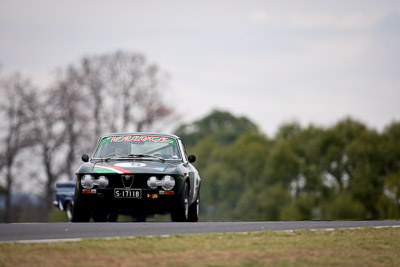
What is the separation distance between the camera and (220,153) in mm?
93312

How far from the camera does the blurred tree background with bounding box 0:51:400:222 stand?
54750 mm

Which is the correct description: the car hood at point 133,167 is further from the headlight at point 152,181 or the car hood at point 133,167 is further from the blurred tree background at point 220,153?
the blurred tree background at point 220,153

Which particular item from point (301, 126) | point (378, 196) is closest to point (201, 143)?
point (301, 126)

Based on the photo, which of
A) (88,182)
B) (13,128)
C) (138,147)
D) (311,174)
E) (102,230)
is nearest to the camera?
(102,230)

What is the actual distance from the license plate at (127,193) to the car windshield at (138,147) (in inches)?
47.6

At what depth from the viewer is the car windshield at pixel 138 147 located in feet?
56.9

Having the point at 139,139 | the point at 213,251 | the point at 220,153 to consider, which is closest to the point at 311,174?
the point at 220,153

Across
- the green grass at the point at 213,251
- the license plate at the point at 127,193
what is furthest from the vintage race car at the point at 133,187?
the green grass at the point at 213,251

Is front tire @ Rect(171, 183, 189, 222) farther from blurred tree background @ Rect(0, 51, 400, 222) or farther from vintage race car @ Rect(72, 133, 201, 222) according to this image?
blurred tree background @ Rect(0, 51, 400, 222)

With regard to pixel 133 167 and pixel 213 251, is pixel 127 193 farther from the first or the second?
pixel 213 251

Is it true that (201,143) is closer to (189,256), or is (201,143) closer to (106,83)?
(106,83)

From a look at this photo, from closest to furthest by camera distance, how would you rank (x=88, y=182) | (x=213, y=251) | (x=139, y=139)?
(x=213, y=251) < (x=88, y=182) < (x=139, y=139)

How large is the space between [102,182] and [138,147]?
160 cm

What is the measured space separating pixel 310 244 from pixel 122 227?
3983 millimetres
